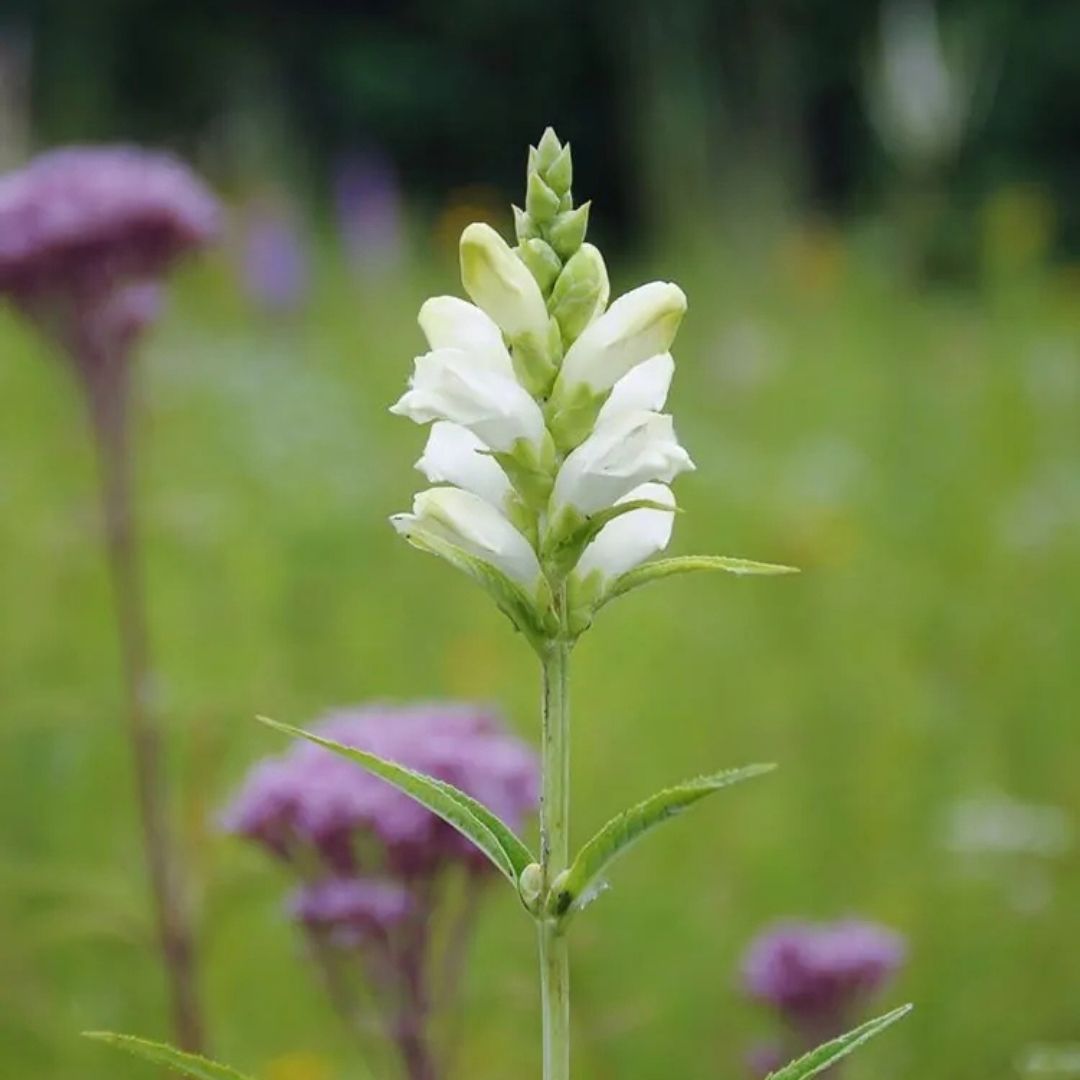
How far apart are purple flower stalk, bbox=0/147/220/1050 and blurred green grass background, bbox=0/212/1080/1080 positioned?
11 centimetres

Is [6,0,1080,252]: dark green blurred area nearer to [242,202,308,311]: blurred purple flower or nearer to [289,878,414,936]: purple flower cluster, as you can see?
[242,202,308,311]: blurred purple flower

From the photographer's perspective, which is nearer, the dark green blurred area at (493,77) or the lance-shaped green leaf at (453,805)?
the lance-shaped green leaf at (453,805)

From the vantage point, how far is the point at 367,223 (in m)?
8.12

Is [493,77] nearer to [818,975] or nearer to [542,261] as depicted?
[818,975]

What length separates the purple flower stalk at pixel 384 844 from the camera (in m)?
1.52

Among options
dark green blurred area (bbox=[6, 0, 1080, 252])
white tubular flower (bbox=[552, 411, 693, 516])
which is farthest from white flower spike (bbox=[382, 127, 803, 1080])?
dark green blurred area (bbox=[6, 0, 1080, 252])

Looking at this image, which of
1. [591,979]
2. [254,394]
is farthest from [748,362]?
[591,979]

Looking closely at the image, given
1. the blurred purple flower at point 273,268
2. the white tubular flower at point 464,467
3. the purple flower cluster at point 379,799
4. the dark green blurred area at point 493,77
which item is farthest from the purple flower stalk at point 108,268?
the dark green blurred area at point 493,77

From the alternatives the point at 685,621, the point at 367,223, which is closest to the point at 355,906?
the point at 685,621

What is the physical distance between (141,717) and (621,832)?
3.86ft

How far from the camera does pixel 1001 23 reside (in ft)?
35.6

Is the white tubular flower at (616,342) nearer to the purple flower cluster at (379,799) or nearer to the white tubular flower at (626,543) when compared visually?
the white tubular flower at (626,543)

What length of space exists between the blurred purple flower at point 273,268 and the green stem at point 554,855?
20.4ft

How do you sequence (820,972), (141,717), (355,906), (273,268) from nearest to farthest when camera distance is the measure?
1. (355,906)
2. (820,972)
3. (141,717)
4. (273,268)
